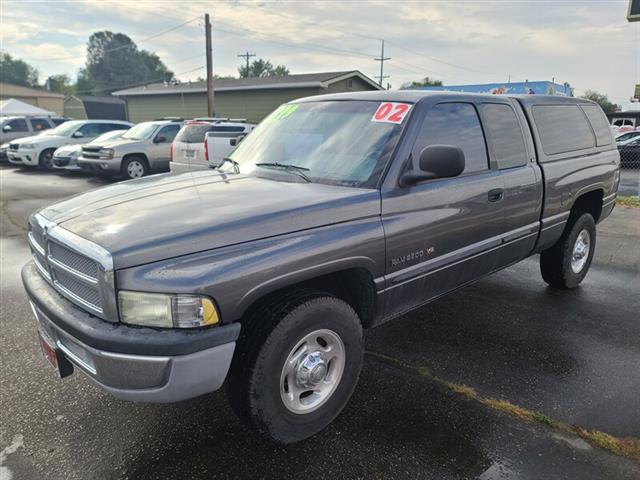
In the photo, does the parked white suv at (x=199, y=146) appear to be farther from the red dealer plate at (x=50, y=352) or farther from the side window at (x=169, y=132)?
the red dealer plate at (x=50, y=352)

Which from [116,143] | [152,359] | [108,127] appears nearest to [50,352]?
[152,359]

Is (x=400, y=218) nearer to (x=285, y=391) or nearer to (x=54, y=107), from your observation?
(x=285, y=391)

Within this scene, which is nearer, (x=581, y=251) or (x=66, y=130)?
(x=581, y=251)

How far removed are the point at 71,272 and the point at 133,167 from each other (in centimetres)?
1159

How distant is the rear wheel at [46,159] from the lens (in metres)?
15.1

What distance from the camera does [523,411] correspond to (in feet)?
9.39

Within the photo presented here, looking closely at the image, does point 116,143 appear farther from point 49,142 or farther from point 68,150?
point 49,142

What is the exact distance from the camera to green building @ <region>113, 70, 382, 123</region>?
85.9ft

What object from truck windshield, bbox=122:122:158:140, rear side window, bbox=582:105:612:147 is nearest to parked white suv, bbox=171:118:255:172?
truck windshield, bbox=122:122:158:140

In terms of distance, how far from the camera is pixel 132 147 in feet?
42.2

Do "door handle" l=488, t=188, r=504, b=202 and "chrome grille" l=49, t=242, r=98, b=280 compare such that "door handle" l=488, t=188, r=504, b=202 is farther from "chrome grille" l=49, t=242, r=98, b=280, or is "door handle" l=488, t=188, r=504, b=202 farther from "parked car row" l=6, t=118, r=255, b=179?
"parked car row" l=6, t=118, r=255, b=179

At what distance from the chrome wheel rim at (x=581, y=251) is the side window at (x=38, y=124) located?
20.1 m

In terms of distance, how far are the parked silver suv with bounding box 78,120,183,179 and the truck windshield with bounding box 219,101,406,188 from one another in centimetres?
1009

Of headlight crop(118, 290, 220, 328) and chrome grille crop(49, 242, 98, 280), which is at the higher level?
chrome grille crop(49, 242, 98, 280)
